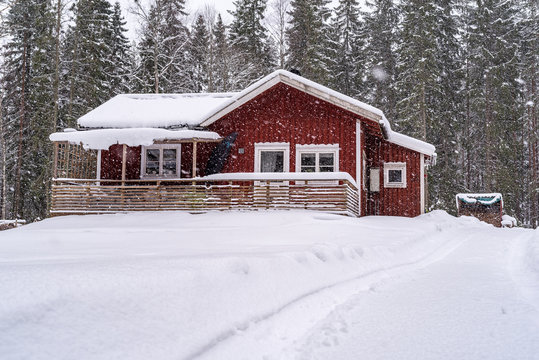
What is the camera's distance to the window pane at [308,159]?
15.1 metres

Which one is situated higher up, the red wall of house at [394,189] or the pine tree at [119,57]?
the pine tree at [119,57]

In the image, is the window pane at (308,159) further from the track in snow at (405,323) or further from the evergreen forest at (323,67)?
the evergreen forest at (323,67)

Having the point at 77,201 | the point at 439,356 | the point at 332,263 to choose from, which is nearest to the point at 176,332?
the point at 439,356

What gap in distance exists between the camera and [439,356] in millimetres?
2789

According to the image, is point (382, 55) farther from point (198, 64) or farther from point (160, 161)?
point (160, 161)

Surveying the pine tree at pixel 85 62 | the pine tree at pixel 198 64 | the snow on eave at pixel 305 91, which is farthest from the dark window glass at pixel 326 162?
the pine tree at pixel 198 64

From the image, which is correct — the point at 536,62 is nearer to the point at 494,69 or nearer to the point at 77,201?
the point at 494,69

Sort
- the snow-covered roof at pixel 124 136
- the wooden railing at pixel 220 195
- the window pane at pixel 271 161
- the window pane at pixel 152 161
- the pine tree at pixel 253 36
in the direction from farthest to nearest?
1. the pine tree at pixel 253 36
2. the window pane at pixel 152 161
3. the window pane at pixel 271 161
4. the snow-covered roof at pixel 124 136
5. the wooden railing at pixel 220 195

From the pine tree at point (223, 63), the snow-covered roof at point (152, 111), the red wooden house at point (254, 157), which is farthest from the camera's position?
the pine tree at point (223, 63)

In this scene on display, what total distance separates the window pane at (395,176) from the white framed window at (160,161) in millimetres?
9087

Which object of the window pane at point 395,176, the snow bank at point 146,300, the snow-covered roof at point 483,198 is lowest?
the snow bank at point 146,300

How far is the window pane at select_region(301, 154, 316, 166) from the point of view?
15102 millimetres

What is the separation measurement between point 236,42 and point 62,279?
110 ft

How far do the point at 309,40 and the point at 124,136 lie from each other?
69.0 feet
